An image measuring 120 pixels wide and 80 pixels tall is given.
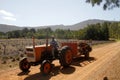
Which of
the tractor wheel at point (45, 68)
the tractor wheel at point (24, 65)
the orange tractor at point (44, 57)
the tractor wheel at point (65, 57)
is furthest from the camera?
the tractor wheel at point (65, 57)

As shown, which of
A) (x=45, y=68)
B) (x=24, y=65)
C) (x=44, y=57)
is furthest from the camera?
(x=24, y=65)

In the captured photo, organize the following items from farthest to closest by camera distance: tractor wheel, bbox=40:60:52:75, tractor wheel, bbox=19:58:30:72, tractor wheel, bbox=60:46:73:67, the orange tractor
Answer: tractor wheel, bbox=60:46:73:67 → tractor wheel, bbox=19:58:30:72 → the orange tractor → tractor wheel, bbox=40:60:52:75

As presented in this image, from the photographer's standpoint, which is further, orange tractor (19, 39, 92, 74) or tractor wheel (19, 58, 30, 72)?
tractor wheel (19, 58, 30, 72)

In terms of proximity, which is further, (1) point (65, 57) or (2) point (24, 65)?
(1) point (65, 57)

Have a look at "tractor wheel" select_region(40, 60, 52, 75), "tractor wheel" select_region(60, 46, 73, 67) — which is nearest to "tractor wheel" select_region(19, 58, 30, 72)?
"tractor wheel" select_region(40, 60, 52, 75)

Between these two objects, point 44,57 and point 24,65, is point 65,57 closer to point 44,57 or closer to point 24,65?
point 44,57

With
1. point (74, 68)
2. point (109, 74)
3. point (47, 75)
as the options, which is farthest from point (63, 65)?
point (109, 74)

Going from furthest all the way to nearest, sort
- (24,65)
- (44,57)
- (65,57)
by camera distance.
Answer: (65,57) → (24,65) → (44,57)

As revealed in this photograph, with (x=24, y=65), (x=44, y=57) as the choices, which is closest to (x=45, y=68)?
(x=44, y=57)

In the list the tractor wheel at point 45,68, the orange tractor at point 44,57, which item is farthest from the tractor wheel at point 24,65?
the tractor wheel at point 45,68

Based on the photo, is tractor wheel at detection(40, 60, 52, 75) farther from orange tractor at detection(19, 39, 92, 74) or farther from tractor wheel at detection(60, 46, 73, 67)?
tractor wheel at detection(60, 46, 73, 67)

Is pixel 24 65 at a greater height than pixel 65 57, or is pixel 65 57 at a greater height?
pixel 65 57

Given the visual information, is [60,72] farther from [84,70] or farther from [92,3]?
[92,3]

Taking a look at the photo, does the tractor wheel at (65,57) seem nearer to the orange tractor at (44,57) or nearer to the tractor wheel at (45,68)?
the orange tractor at (44,57)
